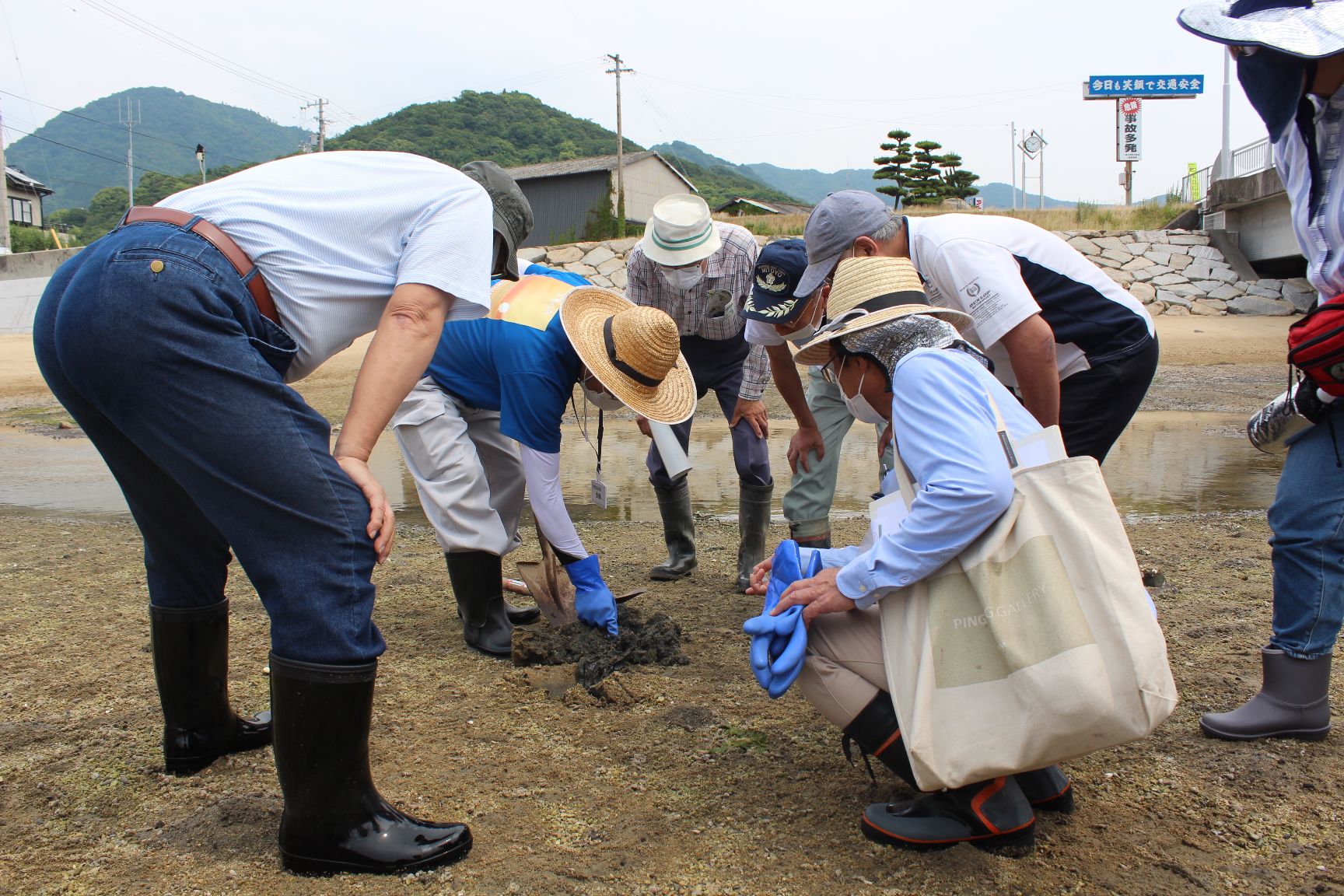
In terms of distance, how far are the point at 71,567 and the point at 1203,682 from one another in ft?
16.2

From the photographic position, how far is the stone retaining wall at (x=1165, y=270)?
1983 cm

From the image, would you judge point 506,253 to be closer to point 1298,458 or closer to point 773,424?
point 1298,458

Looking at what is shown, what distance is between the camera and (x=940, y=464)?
192cm

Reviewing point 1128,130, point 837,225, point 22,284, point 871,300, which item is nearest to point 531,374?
point 837,225

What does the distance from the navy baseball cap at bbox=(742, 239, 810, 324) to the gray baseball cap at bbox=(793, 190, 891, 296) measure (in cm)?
47

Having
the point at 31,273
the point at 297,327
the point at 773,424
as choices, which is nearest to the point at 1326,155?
the point at 297,327

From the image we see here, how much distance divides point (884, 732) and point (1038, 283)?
169 centimetres

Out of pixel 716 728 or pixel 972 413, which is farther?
pixel 716 728

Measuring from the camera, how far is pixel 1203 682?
3.11 m

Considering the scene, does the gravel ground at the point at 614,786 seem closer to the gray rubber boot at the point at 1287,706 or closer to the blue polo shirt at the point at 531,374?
the gray rubber boot at the point at 1287,706

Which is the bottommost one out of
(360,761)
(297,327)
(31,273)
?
(360,761)

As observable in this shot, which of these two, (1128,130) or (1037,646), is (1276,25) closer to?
(1037,646)

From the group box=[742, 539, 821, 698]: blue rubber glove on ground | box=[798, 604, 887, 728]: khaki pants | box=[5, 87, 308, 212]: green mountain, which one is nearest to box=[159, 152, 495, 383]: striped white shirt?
box=[742, 539, 821, 698]: blue rubber glove on ground

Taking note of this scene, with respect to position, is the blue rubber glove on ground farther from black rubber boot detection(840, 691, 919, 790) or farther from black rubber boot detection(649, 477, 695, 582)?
black rubber boot detection(649, 477, 695, 582)
